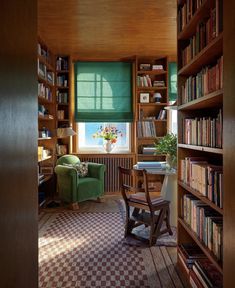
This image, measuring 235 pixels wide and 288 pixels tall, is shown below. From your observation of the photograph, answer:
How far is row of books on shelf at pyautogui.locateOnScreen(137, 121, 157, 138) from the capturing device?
559 centimetres

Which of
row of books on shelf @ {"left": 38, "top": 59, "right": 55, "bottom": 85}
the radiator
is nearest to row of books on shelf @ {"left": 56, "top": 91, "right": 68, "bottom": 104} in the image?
row of books on shelf @ {"left": 38, "top": 59, "right": 55, "bottom": 85}

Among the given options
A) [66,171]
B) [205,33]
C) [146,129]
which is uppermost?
[205,33]

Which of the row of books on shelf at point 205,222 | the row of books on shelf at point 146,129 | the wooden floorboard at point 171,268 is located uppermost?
the row of books on shelf at point 146,129

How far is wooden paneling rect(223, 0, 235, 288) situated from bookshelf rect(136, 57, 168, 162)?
4.09 m

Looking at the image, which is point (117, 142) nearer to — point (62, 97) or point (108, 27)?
point (62, 97)

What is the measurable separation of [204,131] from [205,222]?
0.66m

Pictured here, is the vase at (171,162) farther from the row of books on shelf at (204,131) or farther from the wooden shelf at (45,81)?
the wooden shelf at (45,81)

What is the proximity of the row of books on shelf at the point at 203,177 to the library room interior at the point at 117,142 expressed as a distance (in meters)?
0.01

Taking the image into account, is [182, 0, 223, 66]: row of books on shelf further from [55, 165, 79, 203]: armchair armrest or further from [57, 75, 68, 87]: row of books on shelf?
[57, 75, 68, 87]: row of books on shelf

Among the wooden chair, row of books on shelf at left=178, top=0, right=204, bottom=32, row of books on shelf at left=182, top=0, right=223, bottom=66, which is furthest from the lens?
the wooden chair

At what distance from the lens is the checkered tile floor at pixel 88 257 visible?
2311mm

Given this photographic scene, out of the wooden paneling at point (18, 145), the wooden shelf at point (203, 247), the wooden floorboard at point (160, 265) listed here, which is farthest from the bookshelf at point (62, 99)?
the wooden paneling at point (18, 145)

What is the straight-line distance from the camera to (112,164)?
5559 millimetres

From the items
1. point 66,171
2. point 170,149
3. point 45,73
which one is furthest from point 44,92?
point 170,149
